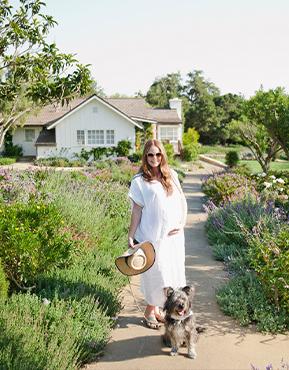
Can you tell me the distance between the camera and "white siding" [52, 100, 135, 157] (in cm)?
3350

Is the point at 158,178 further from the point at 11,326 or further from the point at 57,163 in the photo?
the point at 57,163

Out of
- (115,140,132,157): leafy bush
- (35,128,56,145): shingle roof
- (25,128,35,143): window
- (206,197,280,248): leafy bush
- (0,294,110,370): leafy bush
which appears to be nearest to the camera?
(0,294,110,370): leafy bush

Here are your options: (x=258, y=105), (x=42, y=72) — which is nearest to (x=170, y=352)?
(x=42, y=72)

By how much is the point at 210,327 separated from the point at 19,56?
183 inches

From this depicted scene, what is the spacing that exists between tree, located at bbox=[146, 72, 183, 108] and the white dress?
Answer: 67.8 meters

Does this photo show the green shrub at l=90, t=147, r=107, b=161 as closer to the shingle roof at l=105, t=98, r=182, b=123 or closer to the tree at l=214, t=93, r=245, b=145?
the shingle roof at l=105, t=98, r=182, b=123

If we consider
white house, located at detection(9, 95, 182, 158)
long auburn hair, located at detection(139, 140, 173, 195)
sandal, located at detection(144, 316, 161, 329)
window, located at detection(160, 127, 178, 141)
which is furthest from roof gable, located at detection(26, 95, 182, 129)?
sandal, located at detection(144, 316, 161, 329)

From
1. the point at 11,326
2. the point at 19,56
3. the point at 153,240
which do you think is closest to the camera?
the point at 11,326

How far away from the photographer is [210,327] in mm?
5156

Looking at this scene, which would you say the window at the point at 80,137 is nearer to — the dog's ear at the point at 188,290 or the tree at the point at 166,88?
the dog's ear at the point at 188,290

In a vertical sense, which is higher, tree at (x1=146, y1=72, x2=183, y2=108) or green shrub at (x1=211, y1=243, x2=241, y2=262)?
tree at (x1=146, y1=72, x2=183, y2=108)

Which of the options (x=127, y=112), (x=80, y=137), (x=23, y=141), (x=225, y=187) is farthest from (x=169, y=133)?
(x=225, y=187)

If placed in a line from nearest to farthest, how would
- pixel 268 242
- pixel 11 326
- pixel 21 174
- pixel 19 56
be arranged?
pixel 11 326, pixel 268 242, pixel 19 56, pixel 21 174

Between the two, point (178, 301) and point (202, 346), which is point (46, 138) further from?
point (178, 301)
